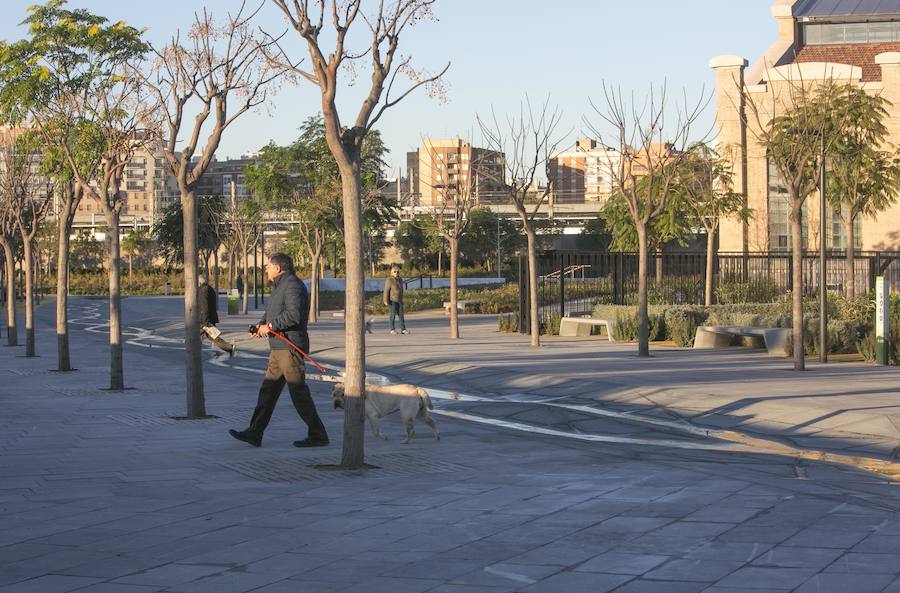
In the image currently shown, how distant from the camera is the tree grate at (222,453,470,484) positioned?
368 inches

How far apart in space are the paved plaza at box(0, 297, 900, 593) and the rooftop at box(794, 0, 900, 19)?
132ft

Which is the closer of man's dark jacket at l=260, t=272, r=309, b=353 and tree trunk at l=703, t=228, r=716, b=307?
man's dark jacket at l=260, t=272, r=309, b=353

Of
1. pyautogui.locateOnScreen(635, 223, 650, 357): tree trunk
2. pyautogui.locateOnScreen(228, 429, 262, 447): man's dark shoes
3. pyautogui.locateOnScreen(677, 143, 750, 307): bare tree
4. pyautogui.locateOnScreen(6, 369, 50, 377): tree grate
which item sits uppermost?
pyautogui.locateOnScreen(677, 143, 750, 307): bare tree

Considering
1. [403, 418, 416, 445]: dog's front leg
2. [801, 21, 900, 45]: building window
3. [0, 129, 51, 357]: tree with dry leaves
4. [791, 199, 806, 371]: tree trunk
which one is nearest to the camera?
[403, 418, 416, 445]: dog's front leg

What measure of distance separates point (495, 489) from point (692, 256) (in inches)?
973

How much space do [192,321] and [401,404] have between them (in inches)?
135

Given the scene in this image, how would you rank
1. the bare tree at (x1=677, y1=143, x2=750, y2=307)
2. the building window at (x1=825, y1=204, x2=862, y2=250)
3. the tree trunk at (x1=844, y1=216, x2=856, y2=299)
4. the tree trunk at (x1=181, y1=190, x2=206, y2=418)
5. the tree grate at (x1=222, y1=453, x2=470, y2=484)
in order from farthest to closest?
the building window at (x1=825, y1=204, x2=862, y2=250) < the bare tree at (x1=677, y1=143, x2=750, y2=307) < the tree trunk at (x1=844, y1=216, x2=856, y2=299) < the tree trunk at (x1=181, y1=190, x2=206, y2=418) < the tree grate at (x1=222, y1=453, x2=470, y2=484)

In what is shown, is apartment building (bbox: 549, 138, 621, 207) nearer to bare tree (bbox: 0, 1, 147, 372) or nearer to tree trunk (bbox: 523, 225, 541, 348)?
tree trunk (bbox: 523, 225, 541, 348)

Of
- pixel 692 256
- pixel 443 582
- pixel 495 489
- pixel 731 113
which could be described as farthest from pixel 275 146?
pixel 443 582

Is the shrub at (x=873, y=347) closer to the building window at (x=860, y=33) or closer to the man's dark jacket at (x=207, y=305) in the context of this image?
the man's dark jacket at (x=207, y=305)

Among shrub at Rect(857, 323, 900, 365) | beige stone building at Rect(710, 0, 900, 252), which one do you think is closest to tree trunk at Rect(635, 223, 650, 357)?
shrub at Rect(857, 323, 900, 365)

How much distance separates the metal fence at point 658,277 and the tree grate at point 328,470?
17983 millimetres

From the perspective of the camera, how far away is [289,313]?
36.0 feet

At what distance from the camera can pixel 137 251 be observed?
392 ft
